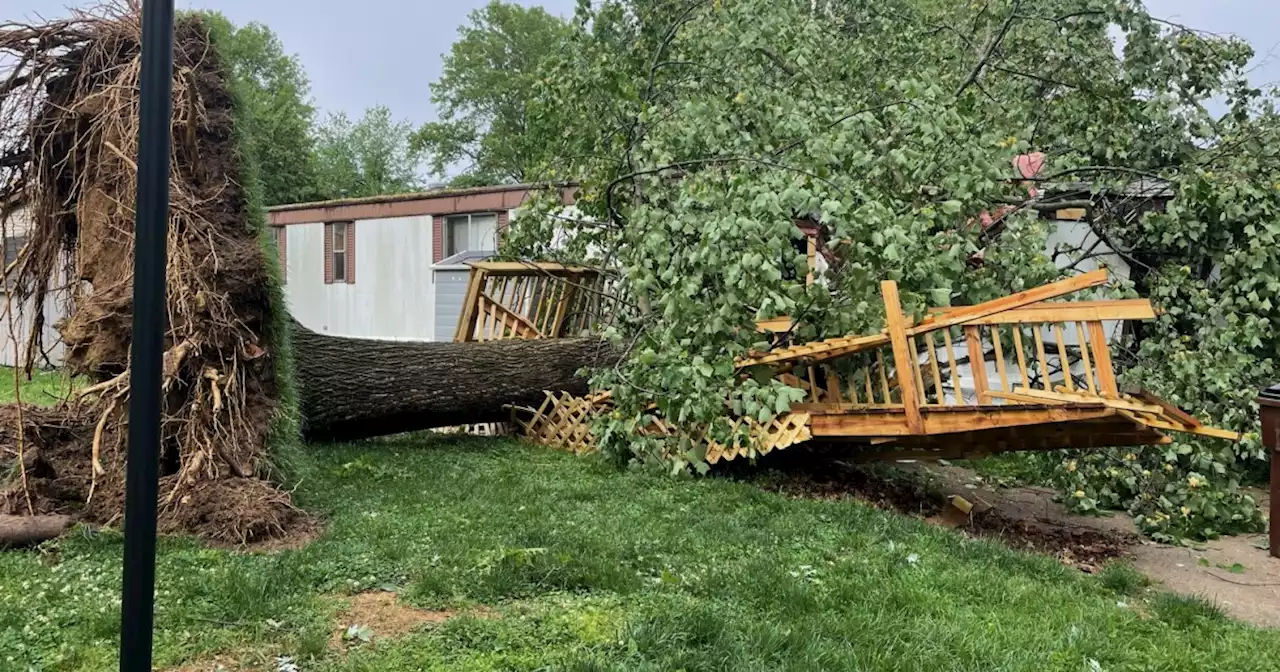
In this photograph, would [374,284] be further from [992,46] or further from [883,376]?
[883,376]

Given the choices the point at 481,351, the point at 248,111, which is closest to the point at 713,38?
the point at 481,351

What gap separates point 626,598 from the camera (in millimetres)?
3512

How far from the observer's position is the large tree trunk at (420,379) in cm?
712

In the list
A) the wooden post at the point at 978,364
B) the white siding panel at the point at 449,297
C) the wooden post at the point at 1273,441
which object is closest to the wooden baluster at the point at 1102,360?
the wooden post at the point at 978,364

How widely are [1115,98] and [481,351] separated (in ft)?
19.7

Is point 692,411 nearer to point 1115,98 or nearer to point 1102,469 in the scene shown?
point 1102,469

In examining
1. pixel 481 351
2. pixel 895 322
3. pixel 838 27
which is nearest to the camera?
pixel 895 322

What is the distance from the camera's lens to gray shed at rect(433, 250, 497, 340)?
15.7 m

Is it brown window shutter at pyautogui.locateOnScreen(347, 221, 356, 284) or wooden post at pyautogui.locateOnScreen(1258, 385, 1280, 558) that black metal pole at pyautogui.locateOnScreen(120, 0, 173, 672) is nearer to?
wooden post at pyautogui.locateOnScreen(1258, 385, 1280, 558)

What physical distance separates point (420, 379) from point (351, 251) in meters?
13.2

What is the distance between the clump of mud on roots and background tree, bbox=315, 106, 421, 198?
37693mm

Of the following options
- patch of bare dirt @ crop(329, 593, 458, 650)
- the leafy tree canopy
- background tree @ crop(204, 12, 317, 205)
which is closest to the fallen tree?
patch of bare dirt @ crop(329, 593, 458, 650)

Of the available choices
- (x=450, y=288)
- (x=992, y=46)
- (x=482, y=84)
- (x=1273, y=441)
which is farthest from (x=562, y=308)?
(x=482, y=84)

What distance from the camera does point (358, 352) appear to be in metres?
7.39
